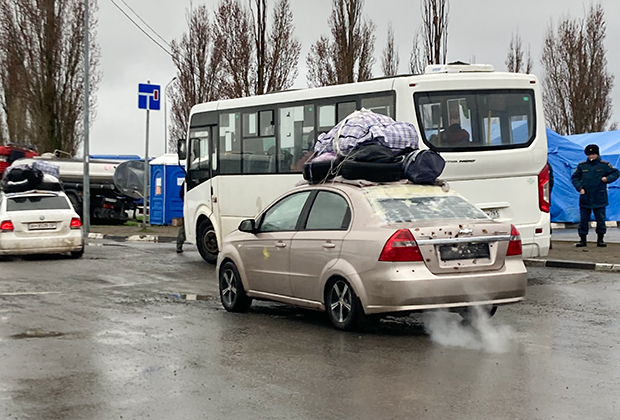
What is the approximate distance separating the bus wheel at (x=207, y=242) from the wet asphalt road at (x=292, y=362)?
18.1ft

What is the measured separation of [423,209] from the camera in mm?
8633

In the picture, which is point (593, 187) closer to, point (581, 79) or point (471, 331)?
point (471, 331)

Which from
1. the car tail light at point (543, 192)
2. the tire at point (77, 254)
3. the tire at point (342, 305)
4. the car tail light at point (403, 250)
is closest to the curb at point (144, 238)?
the tire at point (77, 254)

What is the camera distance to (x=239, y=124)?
1689 centimetres

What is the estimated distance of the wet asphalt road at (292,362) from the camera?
5.72 m

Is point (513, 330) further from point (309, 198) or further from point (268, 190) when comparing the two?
point (268, 190)

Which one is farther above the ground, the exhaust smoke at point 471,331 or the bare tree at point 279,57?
the bare tree at point 279,57

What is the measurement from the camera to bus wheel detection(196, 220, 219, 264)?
17359 millimetres

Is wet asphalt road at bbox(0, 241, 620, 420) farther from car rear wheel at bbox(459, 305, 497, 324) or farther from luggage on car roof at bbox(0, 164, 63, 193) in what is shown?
luggage on car roof at bbox(0, 164, 63, 193)

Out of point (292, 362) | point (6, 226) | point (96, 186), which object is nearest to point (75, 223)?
point (6, 226)

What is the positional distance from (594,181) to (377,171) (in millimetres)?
10586

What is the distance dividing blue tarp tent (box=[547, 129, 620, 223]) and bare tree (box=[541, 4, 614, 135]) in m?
15.2

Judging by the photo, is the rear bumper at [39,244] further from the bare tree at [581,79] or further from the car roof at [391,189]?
the bare tree at [581,79]

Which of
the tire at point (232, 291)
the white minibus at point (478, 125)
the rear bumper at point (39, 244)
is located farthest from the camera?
the rear bumper at point (39, 244)
